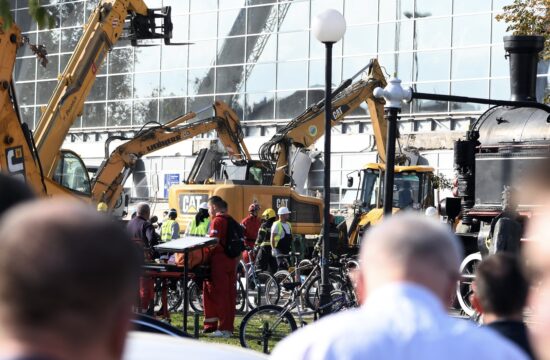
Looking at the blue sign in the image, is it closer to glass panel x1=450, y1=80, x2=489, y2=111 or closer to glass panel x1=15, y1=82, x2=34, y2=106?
glass panel x1=15, y1=82, x2=34, y2=106

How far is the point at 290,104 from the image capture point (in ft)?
160

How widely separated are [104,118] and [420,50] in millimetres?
15970

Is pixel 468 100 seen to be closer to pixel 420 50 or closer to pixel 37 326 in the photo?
pixel 37 326

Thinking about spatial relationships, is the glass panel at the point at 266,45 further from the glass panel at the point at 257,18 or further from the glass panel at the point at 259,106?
the glass panel at the point at 259,106

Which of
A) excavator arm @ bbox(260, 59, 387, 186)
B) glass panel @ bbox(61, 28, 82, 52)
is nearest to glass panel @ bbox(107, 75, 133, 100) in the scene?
glass panel @ bbox(61, 28, 82, 52)

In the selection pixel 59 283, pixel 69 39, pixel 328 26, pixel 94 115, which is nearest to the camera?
pixel 59 283

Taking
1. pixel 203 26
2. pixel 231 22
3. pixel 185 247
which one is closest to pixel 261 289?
pixel 185 247

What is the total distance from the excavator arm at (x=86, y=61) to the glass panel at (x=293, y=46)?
2079 centimetres

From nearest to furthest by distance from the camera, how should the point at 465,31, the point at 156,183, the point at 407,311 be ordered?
the point at 407,311
the point at 465,31
the point at 156,183

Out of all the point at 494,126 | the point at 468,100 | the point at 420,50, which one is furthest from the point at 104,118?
the point at 468,100

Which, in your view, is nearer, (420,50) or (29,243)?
(29,243)

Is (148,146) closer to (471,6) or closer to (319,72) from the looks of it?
(471,6)

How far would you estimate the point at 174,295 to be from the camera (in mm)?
19406

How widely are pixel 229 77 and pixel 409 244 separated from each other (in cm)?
4730
